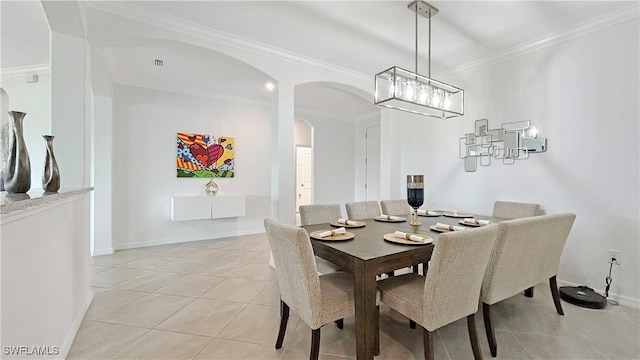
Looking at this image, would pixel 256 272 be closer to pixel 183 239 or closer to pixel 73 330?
pixel 73 330

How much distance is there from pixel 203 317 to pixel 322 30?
2.93m

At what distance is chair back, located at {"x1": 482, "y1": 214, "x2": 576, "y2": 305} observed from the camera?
175 cm

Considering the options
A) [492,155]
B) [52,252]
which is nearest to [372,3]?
[492,155]

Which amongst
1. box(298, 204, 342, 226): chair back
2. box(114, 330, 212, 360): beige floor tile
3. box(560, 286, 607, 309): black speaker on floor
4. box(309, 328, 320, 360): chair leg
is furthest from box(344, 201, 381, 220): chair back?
box(560, 286, 607, 309): black speaker on floor

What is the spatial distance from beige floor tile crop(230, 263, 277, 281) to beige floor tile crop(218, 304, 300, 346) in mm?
690

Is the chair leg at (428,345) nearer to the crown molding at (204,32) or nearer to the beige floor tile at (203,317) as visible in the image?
the beige floor tile at (203,317)

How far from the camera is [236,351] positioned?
5.92 ft

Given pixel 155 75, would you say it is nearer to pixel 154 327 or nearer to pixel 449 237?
pixel 154 327

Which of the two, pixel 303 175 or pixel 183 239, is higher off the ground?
pixel 303 175

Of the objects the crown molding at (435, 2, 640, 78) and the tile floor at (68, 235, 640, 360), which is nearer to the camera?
the tile floor at (68, 235, 640, 360)

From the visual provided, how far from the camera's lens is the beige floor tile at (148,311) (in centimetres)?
217

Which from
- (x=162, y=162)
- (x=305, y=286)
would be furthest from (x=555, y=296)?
(x=162, y=162)

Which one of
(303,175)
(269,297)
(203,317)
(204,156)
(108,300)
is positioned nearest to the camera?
(203,317)

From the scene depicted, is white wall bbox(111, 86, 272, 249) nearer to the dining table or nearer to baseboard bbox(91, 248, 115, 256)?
baseboard bbox(91, 248, 115, 256)
